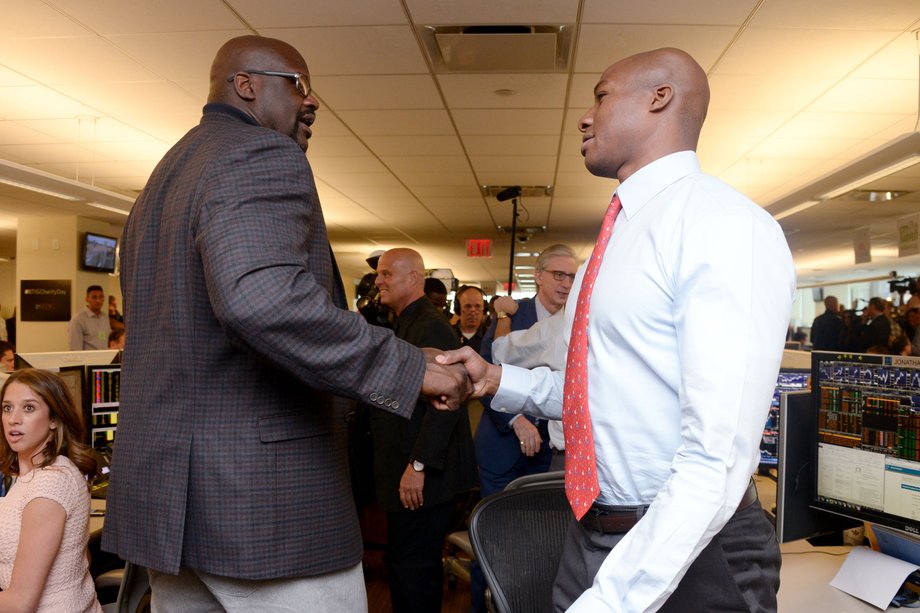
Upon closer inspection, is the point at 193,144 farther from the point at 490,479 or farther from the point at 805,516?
the point at 490,479

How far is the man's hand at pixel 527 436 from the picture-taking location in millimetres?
3068

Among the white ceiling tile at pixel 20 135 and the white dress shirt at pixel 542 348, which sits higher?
the white ceiling tile at pixel 20 135

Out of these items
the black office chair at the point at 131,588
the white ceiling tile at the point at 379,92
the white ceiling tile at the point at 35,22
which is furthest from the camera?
the white ceiling tile at the point at 379,92

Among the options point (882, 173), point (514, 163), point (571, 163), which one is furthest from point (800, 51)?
point (514, 163)

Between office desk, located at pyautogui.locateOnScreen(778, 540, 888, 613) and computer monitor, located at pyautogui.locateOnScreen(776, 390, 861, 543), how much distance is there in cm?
6

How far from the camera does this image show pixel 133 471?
116 cm

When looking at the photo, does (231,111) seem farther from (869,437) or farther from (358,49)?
(358,49)

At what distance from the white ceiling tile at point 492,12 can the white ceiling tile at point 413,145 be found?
6.97 ft

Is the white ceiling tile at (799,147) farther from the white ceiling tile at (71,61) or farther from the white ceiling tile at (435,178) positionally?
the white ceiling tile at (71,61)

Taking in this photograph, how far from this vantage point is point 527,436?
121 inches

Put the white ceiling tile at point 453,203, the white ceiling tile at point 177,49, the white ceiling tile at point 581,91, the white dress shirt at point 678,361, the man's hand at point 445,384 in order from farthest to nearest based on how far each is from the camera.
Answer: the white ceiling tile at point 453,203, the white ceiling tile at point 581,91, the white ceiling tile at point 177,49, the man's hand at point 445,384, the white dress shirt at point 678,361

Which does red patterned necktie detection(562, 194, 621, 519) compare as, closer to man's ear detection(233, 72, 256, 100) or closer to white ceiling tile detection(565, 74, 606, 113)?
man's ear detection(233, 72, 256, 100)

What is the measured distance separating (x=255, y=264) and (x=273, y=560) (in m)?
0.47

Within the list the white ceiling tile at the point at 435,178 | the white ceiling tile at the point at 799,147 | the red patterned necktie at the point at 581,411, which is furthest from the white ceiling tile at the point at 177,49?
the white ceiling tile at the point at 799,147
